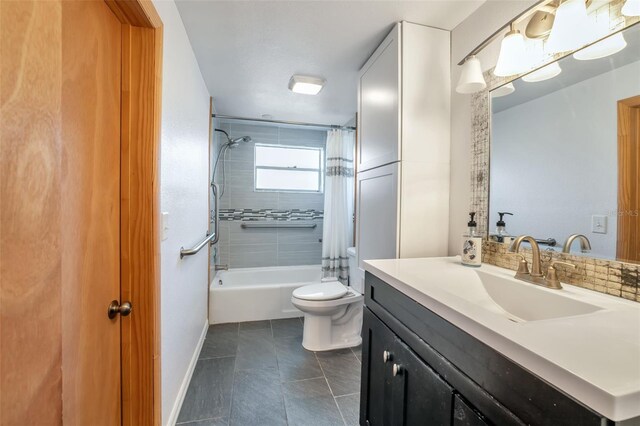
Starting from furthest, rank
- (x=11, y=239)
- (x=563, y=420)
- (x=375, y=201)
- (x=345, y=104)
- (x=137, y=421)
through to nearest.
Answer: (x=345, y=104) < (x=375, y=201) < (x=137, y=421) < (x=563, y=420) < (x=11, y=239)

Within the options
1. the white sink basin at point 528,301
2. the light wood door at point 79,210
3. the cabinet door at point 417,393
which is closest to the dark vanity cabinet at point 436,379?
the cabinet door at point 417,393

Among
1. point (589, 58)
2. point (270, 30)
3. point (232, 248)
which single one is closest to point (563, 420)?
point (589, 58)

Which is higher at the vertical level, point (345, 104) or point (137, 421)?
point (345, 104)

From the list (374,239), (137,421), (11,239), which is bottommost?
(137,421)

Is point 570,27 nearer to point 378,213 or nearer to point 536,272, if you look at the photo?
point 536,272

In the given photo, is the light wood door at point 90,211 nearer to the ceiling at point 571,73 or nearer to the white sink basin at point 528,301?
the white sink basin at point 528,301

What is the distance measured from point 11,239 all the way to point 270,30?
1625 millimetres

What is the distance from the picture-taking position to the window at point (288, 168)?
3508 mm

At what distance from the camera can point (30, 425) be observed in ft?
1.15

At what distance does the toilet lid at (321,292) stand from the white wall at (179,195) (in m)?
0.82

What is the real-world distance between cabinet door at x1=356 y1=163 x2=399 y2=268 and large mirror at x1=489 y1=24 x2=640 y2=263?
46cm

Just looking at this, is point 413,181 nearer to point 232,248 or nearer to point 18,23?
point 18,23

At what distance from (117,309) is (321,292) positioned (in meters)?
1.51

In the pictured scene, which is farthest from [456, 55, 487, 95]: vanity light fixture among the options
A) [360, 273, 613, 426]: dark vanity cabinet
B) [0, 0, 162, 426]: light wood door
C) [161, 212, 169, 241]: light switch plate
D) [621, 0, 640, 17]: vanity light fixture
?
[161, 212, 169, 241]: light switch plate
